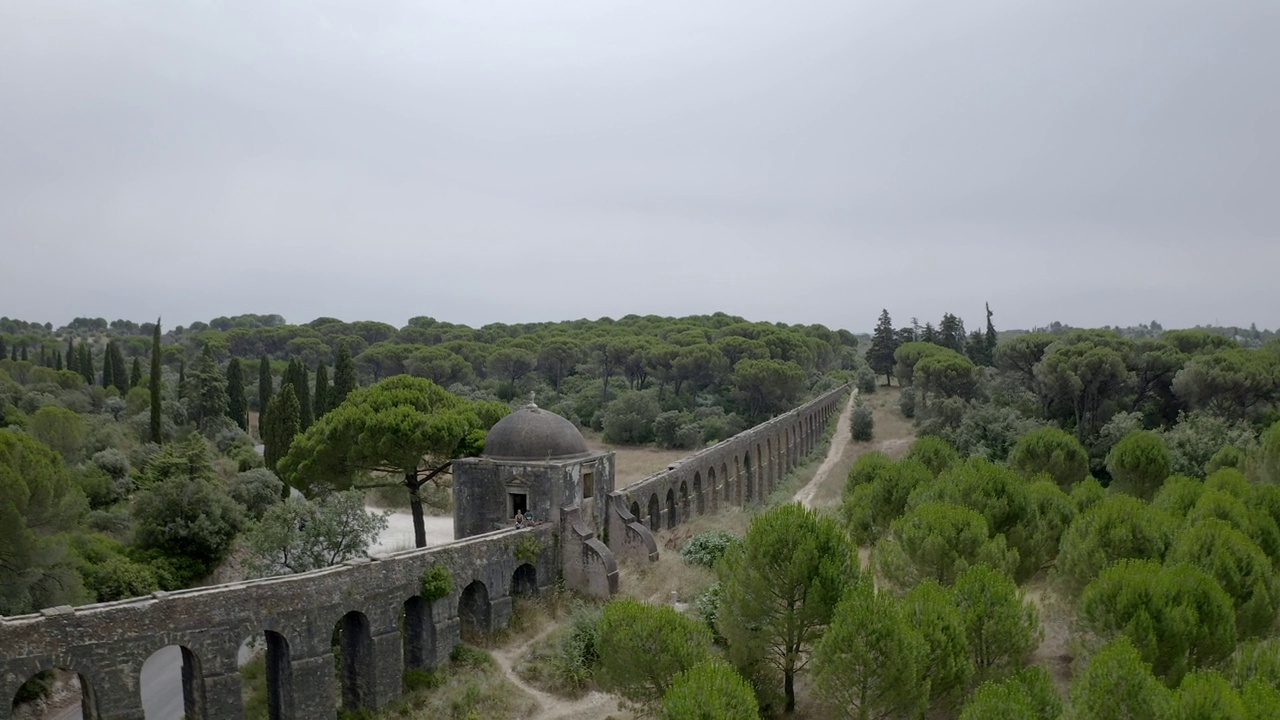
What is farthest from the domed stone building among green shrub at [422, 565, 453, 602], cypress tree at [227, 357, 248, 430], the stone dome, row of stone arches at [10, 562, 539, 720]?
cypress tree at [227, 357, 248, 430]

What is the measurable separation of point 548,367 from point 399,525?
33969 mm

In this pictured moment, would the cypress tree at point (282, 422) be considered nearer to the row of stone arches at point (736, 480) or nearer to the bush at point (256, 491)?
the bush at point (256, 491)

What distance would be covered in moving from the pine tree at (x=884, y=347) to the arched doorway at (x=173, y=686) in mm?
62482

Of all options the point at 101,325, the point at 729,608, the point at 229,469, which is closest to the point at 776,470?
the point at 229,469

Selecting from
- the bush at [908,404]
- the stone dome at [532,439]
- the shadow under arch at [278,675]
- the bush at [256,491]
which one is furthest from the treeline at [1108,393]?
the shadow under arch at [278,675]

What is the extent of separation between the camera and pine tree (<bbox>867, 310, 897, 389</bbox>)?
7800 centimetres

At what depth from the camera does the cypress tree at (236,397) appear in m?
50.2

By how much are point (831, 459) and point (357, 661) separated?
3867cm

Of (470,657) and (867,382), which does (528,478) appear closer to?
(470,657)

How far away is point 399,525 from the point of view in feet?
122

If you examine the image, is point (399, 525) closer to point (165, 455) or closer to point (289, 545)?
point (165, 455)

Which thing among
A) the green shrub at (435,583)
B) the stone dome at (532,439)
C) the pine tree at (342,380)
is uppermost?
the pine tree at (342,380)

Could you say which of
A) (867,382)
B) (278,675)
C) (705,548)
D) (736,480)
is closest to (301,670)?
(278,675)

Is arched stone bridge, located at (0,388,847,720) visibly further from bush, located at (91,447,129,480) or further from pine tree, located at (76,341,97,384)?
pine tree, located at (76,341,97,384)
